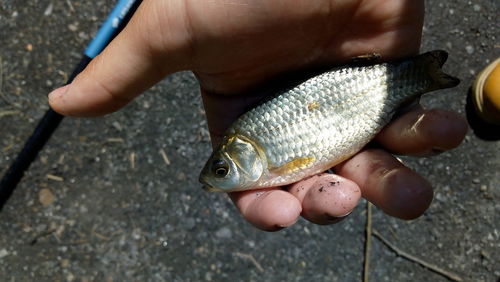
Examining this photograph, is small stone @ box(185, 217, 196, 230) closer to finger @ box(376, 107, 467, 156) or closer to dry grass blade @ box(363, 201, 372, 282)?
dry grass blade @ box(363, 201, 372, 282)

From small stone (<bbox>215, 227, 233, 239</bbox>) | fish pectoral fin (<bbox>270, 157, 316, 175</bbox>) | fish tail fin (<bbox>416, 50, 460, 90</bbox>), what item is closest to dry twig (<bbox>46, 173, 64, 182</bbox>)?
small stone (<bbox>215, 227, 233, 239</bbox>)

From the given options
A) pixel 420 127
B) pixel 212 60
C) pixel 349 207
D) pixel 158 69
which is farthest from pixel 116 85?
pixel 420 127

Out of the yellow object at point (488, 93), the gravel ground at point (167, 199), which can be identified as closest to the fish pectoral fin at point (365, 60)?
the gravel ground at point (167, 199)

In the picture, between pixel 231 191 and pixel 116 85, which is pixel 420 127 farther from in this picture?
pixel 116 85

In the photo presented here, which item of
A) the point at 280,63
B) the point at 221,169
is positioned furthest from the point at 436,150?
the point at 221,169

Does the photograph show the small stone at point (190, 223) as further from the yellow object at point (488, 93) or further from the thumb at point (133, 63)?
the yellow object at point (488, 93)
